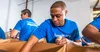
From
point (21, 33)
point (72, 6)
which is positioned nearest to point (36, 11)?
point (72, 6)

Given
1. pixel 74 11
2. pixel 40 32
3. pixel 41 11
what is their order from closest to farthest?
pixel 40 32
pixel 74 11
pixel 41 11

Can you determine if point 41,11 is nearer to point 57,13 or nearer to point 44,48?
point 57,13

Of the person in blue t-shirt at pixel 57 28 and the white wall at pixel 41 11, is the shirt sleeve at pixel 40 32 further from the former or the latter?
the white wall at pixel 41 11

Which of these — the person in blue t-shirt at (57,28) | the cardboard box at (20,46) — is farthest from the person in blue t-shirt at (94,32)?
the person in blue t-shirt at (57,28)

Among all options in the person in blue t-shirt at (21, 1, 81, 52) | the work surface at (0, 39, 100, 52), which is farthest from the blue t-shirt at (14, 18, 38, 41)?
the work surface at (0, 39, 100, 52)

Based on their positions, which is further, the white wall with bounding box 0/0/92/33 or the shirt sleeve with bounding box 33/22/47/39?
the white wall with bounding box 0/0/92/33

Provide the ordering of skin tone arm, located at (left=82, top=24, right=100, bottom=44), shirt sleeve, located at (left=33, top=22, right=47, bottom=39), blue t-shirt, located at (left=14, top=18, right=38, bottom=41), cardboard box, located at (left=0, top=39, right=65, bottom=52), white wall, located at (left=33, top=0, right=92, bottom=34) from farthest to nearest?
1. white wall, located at (left=33, top=0, right=92, bottom=34)
2. blue t-shirt, located at (left=14, top=18, right=38, bottom=41)
3. shirt sleeve, located at (left=33, top=22, right=47, bottom=39)
4. cardboard box, located at (left=0, top=39, right=65, bottom=52)
5. skin tone arm, located at (left=82, top=24, right=100, bottom=44)

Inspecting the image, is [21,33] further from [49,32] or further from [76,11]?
[76,11]

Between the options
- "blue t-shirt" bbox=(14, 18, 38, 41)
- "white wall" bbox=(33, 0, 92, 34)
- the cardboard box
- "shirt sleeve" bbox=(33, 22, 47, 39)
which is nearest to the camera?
the cardboard box

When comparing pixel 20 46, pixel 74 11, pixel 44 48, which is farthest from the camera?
pixel 74 11

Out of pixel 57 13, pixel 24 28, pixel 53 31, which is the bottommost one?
pixel 24 28

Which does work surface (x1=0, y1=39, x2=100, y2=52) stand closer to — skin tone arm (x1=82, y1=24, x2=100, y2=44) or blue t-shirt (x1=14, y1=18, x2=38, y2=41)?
skin tone arm (x1=82, y1=24, x2=100, y2=44)

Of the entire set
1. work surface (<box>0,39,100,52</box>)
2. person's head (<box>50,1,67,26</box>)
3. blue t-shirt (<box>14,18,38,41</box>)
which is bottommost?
blue t-shirt (<box>14,18,38,41</box>)

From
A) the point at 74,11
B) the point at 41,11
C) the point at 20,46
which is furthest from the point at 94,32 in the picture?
the point at 41,11
